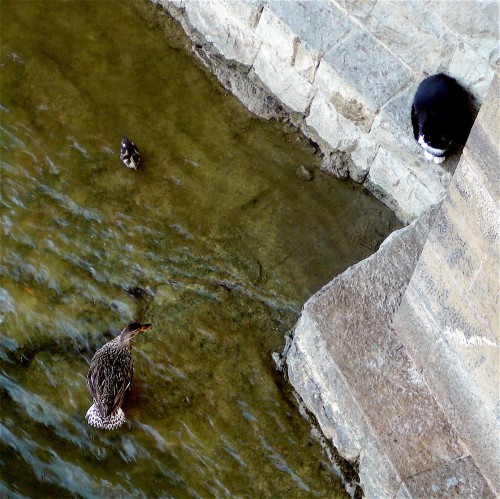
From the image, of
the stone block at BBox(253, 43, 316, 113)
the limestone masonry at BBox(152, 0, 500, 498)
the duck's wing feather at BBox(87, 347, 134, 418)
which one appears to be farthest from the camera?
the stone block at BBox(253, 43, 316, 113)

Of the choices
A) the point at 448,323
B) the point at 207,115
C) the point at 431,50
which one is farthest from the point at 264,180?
the point at 448,323

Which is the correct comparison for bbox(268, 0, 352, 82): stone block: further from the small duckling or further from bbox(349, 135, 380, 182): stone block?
the small duckling

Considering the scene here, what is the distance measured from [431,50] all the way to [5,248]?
3.78m

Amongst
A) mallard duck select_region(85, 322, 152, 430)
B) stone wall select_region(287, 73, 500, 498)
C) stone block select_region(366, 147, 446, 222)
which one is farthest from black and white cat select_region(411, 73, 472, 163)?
mallard duck select_region(85, 322, 152, 430)

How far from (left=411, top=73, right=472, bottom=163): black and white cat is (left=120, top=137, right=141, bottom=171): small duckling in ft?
7.89

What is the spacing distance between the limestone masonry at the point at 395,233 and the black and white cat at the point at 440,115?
11 centimetres

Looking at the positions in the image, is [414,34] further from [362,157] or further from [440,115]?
[362,157]

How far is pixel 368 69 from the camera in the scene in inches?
242

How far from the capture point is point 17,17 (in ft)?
24.7

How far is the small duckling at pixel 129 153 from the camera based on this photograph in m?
6.61

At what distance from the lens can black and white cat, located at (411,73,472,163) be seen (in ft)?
18.4

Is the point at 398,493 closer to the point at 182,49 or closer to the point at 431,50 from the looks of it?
the point at 431,50

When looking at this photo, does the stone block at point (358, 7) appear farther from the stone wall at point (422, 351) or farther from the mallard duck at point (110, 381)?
the mallard duck at point (110, 381)

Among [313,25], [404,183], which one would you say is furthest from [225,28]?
[404,183]
